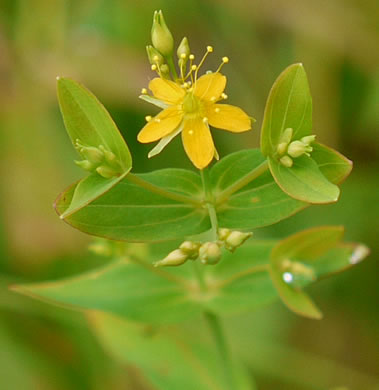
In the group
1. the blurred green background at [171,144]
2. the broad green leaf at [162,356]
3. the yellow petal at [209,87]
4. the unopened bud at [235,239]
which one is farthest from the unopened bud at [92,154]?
the blurred green background at [171,144]

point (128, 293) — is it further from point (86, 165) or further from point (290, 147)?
point (290, 147)

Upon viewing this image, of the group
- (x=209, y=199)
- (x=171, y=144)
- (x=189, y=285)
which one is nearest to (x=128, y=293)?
(x=189, y=285)

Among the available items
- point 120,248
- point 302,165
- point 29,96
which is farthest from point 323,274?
point 29,96

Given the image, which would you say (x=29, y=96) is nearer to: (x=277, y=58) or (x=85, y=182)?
(x=277, y=58)

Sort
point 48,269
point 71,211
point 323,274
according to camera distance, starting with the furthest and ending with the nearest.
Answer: point 48,269
point 323,274
point 71,211

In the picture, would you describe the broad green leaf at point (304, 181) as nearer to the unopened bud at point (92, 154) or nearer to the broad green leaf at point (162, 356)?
the unopened bud at point (92, 154)
